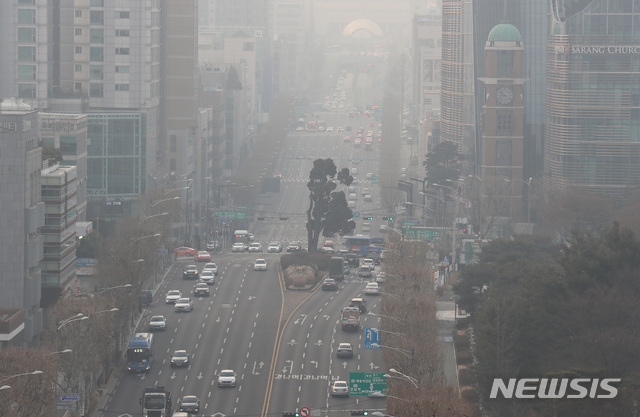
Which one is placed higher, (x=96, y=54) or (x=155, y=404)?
(x=96, y=54)

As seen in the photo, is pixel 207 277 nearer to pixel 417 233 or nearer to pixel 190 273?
pixel 190 273

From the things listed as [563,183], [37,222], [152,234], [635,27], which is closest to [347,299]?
[152,234]

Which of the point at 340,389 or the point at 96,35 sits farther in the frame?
the point at 96,35

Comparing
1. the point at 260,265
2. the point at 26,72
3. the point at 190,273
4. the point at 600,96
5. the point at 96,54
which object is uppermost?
the point at 96,54

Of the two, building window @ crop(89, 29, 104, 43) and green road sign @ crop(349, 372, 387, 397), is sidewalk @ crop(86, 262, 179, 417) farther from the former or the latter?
building window @ crop(89, 29, 104, 43)

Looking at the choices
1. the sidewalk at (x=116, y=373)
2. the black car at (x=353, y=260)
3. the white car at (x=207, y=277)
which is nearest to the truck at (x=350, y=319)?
the sidewalk at (x=116, y=373)

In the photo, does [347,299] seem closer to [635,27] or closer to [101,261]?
[101,261]

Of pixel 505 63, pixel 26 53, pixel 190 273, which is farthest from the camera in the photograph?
pixel 505 63

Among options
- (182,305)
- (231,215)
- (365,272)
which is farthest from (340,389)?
(231,215)
